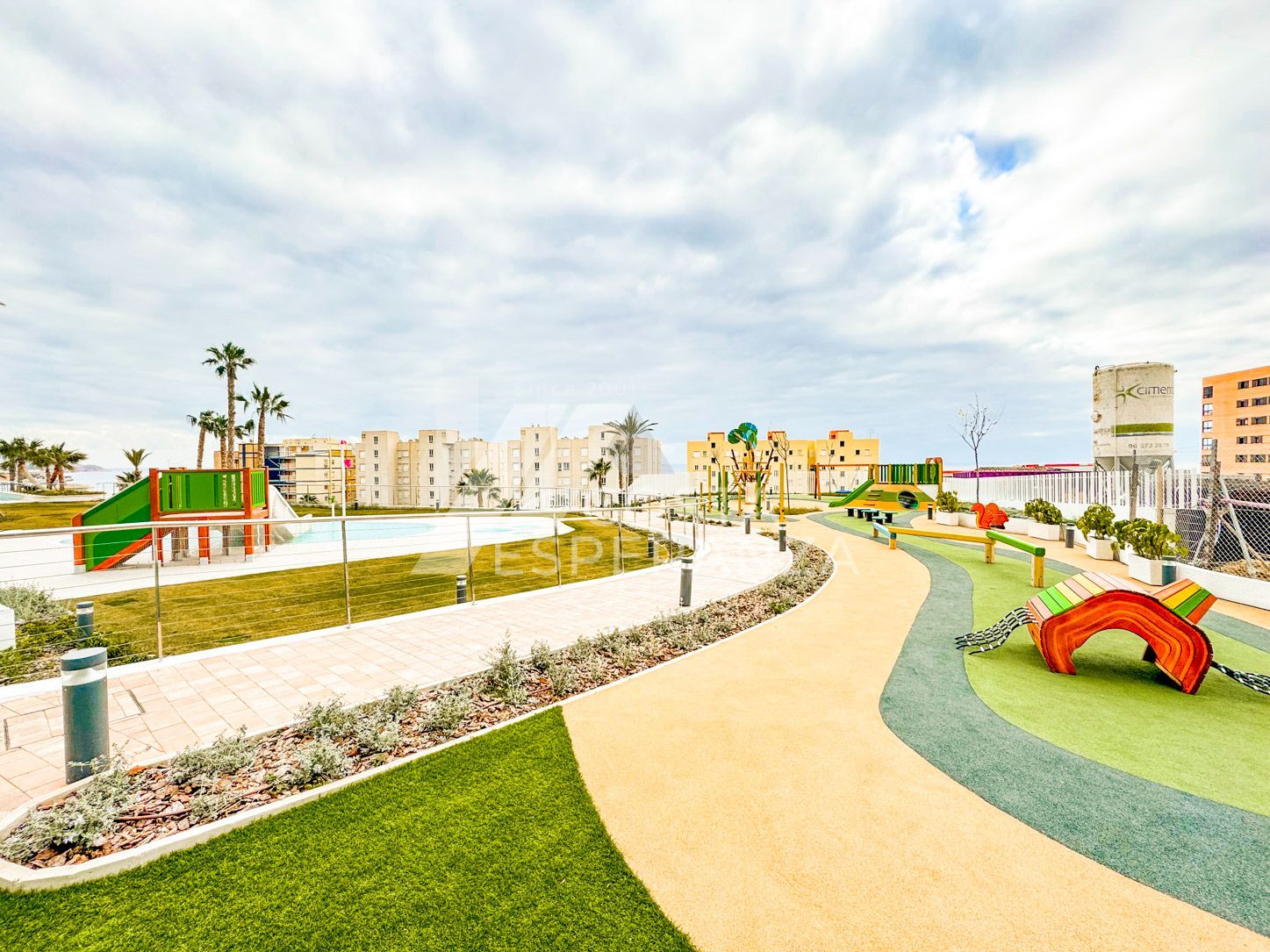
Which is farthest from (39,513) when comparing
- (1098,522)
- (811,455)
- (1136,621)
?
(811,455)

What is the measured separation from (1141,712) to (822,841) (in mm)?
4243

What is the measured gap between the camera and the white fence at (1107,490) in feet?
50.4

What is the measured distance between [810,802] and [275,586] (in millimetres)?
13428

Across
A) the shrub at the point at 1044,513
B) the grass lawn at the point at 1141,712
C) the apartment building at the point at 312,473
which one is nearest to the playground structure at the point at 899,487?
the shrub at the point at 1044,513

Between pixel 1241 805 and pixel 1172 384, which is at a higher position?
pixel 1172 384

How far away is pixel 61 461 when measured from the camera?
6044 centimetres

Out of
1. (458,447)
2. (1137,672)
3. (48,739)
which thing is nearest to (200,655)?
(48,739)

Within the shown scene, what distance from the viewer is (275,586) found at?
12266 mm

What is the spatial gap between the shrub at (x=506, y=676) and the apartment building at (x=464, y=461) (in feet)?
211

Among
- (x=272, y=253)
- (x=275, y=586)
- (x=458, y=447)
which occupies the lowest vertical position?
(x=275, y=586)

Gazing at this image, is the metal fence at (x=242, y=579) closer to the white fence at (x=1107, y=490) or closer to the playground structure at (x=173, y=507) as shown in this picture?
the playground structure at (x=173, y=507)

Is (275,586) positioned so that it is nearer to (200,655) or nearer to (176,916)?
(200,655)

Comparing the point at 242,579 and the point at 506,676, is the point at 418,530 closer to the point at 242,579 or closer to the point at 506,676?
the point at 242,579

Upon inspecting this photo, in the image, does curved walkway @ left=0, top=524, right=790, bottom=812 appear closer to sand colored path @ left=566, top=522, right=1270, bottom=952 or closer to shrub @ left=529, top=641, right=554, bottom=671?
shrub @ left=529, top=641, right=554, bottom=671
